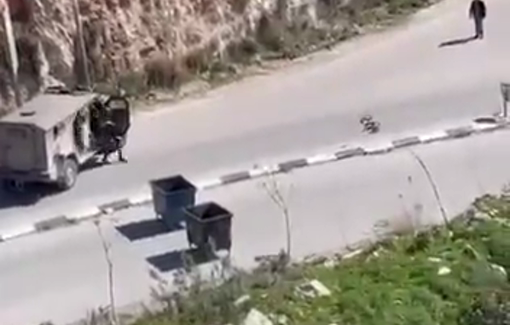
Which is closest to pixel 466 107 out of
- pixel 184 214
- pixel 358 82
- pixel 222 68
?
pixel 358 82

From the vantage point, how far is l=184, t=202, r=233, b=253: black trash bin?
15703mm

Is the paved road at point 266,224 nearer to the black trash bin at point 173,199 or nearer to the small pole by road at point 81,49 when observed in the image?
the black trash bin at point 173,199

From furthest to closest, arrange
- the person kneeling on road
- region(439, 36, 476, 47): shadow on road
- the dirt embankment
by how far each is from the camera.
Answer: region(439, 36, 476, 47): shadow on road → the dirt embankment → the person kneeling on road

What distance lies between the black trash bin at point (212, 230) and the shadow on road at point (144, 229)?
73 cm

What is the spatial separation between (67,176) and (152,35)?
4304 mm

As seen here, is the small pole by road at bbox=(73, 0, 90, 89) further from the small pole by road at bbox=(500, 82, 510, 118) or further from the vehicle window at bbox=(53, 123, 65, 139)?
the small pole by road at bbox=(500, 82, 510, 118)

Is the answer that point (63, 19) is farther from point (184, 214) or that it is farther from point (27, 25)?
point (184, 214)

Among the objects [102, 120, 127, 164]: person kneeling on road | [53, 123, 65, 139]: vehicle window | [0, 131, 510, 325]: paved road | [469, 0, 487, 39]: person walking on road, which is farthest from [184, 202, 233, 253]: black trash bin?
[469, 0, 487, 39]: person walking on road

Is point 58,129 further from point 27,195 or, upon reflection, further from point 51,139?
point 27,195

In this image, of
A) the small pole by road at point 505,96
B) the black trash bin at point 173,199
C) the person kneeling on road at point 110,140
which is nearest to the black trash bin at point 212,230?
the black trash bin at point 173,199

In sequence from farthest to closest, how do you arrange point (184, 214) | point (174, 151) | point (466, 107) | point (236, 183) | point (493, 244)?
point (466, 107), point (174, 151), point (236, 183), point (184, 214), point (493, 244)

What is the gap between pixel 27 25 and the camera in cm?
2050

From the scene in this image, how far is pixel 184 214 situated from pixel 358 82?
5.88 meters

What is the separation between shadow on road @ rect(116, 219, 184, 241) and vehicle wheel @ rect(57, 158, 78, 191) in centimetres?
146
